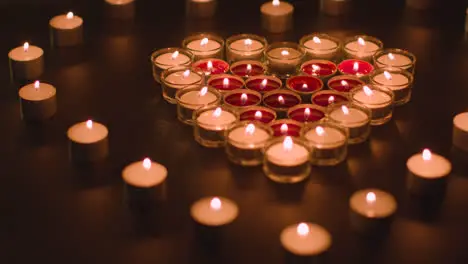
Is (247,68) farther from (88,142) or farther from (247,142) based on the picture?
(88,142)

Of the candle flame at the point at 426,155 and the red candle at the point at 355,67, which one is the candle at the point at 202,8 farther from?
the candle flame at the point at 426,155

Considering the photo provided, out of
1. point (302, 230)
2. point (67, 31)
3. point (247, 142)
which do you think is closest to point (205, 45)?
point (67, 31)

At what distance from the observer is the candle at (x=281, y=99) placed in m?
2.14

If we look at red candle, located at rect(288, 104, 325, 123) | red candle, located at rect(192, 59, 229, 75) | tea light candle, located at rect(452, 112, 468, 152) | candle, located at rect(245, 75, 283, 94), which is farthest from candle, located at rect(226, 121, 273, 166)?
tea light candle, located at rect(452, 112, 468, 152)

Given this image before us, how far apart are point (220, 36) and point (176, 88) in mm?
433

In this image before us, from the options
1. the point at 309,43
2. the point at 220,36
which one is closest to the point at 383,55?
the point at 309,43

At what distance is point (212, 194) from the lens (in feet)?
6.12

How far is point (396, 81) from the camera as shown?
Answer: 223 centimetres

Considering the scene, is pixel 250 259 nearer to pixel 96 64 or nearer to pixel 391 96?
pixel 391 96

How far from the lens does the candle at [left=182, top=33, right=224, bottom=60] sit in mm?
2348

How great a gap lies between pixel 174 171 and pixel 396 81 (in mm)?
665

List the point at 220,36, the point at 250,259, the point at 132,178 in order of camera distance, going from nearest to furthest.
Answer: the point at 250,259 < the point at 132,178 < the point at 220,36

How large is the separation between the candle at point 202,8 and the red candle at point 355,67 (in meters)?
0.56

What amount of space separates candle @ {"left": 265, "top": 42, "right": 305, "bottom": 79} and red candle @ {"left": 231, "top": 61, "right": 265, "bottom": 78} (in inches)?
0.9
